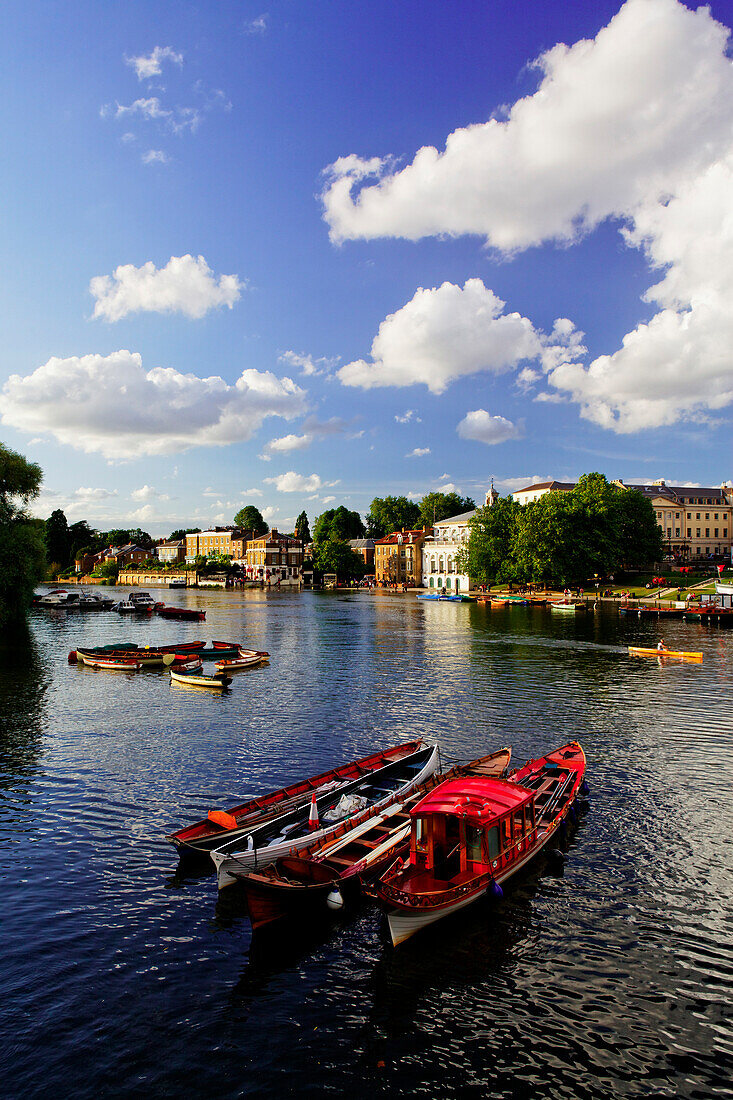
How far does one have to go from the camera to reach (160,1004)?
13.5 m

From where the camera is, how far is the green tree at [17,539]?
221 feet

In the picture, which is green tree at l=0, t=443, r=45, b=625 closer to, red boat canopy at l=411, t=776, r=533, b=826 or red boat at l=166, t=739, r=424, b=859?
red boat at l=166, t=739, r=424, b=859

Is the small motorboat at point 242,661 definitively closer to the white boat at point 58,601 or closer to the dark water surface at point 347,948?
the dark water surface at point 347,948

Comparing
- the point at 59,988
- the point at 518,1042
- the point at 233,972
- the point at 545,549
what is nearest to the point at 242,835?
the point at 233,972

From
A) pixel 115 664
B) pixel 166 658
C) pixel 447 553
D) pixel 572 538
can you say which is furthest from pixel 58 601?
pixel 572 538

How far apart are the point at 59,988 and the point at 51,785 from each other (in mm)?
13790

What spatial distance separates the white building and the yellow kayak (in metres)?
103

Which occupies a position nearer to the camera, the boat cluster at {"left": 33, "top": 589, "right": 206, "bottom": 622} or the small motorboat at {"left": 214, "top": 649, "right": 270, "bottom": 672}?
the small motorboat at {"left": 214, "top": 649, "right": 270, "bottom": 672}

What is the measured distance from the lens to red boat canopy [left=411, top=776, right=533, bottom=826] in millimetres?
16781

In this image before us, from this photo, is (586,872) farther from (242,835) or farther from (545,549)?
(545,549)

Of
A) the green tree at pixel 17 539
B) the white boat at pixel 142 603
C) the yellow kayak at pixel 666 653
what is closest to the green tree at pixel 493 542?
the white boat at pixel 142 603

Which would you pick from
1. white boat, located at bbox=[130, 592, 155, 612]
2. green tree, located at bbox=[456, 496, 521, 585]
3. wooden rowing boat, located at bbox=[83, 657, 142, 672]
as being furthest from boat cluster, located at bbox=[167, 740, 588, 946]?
green tree, located at bbox=[456, 496, 521, 585]

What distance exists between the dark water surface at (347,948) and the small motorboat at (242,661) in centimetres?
1906

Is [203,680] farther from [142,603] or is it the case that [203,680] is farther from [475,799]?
[142,603]
